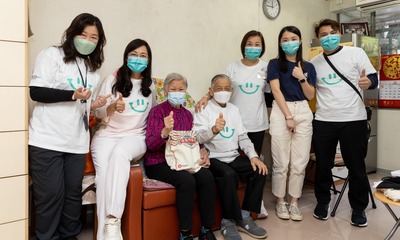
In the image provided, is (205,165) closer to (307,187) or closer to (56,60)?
(56,60)

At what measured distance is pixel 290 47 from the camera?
2514mm

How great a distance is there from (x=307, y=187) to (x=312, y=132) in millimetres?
1258

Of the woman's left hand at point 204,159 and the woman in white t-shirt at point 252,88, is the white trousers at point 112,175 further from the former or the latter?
the woman in white t-shirt at point 252,88

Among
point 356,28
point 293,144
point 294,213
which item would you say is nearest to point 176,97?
point 293,144

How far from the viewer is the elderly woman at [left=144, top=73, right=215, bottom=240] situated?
2.07 m

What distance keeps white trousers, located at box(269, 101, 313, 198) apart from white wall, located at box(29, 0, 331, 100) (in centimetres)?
111

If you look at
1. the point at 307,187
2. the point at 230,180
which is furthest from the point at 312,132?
the point at 307,187

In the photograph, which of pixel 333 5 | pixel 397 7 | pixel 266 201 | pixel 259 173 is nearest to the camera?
pixel 259 173

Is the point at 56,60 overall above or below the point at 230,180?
above

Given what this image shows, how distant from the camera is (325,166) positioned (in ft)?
8.57

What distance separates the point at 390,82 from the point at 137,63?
11.7 ft

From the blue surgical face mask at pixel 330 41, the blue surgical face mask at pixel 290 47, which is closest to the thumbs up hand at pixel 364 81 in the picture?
the blue surgical face mask at pixel 330 41

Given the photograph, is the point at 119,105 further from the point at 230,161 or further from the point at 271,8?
the point at 271,8

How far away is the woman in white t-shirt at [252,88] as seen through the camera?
2703mm
